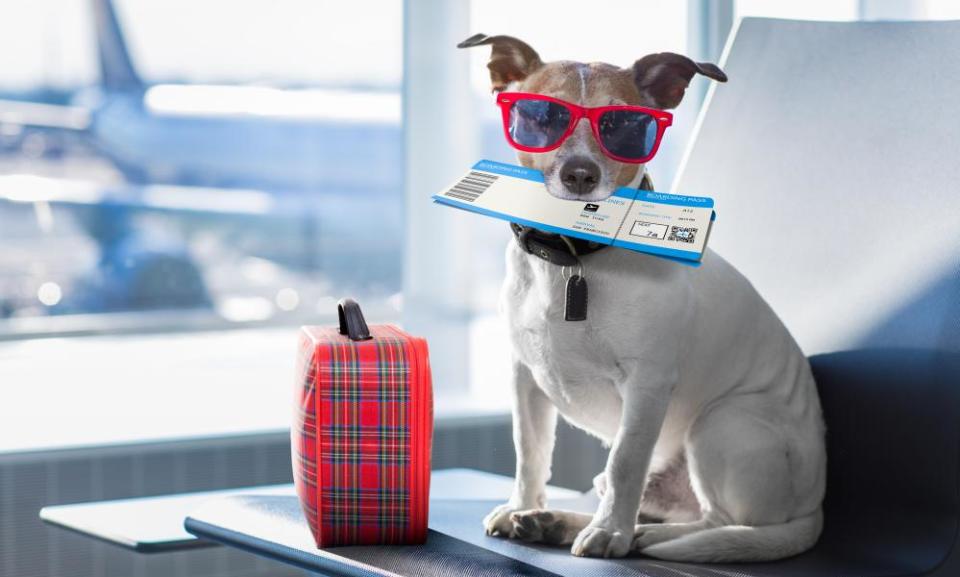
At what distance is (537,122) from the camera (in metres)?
1.23

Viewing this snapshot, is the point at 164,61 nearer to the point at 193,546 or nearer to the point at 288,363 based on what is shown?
the point at 288,363

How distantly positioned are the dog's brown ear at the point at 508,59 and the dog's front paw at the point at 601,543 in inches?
21.7

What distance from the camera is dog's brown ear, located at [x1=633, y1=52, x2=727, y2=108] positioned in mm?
1242

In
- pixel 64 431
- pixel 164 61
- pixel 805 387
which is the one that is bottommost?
pixel 64 431

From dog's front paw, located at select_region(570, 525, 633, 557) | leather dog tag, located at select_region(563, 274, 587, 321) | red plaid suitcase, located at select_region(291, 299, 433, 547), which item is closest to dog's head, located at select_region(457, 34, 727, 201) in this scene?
leather dog tag, located at select_region(563, 274, 587, 321)

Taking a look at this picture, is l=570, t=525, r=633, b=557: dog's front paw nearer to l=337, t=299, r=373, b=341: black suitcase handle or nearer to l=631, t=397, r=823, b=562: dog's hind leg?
l=631, t=397, r=823, b=562: dog's hind leg

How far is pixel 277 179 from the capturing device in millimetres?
3176

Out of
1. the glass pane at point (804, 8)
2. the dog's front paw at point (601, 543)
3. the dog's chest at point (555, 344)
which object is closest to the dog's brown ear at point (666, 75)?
the dog's chest at point (555, 344)

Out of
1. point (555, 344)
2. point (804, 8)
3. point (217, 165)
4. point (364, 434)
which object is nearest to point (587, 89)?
point (555, 344)

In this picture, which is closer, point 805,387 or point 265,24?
point 805,387

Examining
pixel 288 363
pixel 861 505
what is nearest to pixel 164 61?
pixel 288 363

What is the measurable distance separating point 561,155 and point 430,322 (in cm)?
197

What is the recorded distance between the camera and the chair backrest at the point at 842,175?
1465 millimetres

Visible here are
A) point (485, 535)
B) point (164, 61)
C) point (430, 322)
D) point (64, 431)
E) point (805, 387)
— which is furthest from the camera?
point (430, 322)
